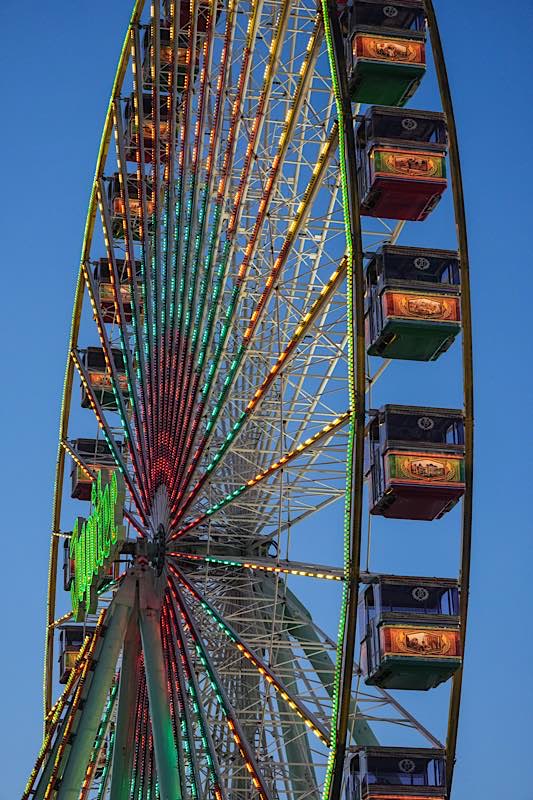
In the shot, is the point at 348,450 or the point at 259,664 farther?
the point at 259,664

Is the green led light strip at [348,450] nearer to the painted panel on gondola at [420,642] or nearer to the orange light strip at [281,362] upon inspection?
the orange light strip at [281,362]

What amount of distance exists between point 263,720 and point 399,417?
5567 millimetres

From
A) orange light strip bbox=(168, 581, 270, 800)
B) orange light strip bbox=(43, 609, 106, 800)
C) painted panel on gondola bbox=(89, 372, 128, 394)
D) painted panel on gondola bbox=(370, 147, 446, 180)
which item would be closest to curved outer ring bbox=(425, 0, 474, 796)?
painted panel on gondola bbox=(370, 147, 446, 180)

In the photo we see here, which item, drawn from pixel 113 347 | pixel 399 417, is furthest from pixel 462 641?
pixel 113 347

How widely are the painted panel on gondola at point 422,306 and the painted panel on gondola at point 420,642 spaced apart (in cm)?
413

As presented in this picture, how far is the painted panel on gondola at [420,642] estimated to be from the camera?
78.3 feet

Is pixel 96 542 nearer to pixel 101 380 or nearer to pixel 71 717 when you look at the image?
pixel 71 717

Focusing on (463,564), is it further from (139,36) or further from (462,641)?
(139,36)

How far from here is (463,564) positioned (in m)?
24.2

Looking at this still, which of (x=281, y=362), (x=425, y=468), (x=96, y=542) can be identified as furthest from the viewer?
(x=96, y=542)

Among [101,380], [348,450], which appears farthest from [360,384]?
[101,380]

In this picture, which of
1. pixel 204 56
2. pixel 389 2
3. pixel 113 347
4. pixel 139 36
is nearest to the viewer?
pixel 389 2

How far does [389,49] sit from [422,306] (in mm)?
3635

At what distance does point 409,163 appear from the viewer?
82.7 feet
